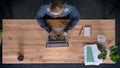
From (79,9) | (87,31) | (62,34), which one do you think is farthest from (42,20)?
(79,9)

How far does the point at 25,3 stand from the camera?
3.42m

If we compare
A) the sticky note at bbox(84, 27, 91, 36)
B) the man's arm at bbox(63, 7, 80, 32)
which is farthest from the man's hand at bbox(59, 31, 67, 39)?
the sticky note at bbox(84, 27, 91, 36)

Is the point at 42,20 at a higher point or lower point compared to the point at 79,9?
lower

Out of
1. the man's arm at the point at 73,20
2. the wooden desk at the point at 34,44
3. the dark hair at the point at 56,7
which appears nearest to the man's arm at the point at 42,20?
the wooden desk at the point at 34,44

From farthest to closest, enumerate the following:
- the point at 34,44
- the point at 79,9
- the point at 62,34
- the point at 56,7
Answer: the point at 79,9 → the point at 34,44 → the point at 62,34 → the point at 56,7

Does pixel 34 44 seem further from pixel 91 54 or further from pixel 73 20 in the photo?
pixel 91 54

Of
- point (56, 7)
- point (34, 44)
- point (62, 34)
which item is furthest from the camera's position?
point (34, 44)

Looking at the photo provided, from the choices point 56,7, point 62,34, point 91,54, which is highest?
point 56,7

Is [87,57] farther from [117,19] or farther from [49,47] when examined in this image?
[117,19]

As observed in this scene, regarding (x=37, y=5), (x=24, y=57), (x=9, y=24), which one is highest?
(x=37, y=5)

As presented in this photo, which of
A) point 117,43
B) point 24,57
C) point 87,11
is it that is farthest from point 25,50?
point 117,43

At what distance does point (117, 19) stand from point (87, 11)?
460 millimetres

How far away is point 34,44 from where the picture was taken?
2.98m

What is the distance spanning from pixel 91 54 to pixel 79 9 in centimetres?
81
